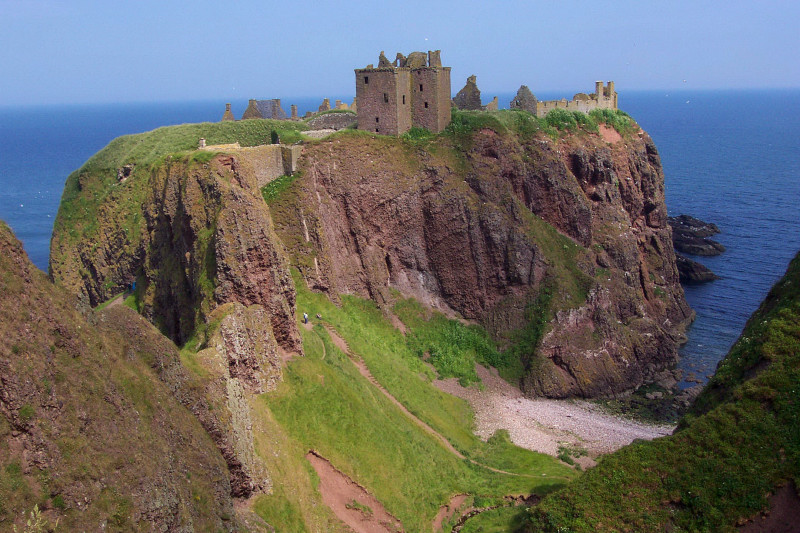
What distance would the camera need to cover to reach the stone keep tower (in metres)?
63.4

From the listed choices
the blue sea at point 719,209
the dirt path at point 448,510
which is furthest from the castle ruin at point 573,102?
the dirt path at point 448,510

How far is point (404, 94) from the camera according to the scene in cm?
6462

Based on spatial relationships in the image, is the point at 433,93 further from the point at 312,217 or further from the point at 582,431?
the point at 582,431

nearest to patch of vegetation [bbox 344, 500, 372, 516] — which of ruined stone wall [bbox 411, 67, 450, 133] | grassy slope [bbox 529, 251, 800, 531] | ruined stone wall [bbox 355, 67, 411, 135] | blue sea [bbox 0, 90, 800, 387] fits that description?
grassy slope [bbox 529, 251, 800, 531]

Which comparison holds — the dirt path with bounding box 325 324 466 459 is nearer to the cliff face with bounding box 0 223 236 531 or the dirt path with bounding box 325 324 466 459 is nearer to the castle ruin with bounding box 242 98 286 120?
the cliff face with bounding box 0 223 236 531

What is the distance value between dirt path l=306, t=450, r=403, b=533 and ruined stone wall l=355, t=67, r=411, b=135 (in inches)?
1396

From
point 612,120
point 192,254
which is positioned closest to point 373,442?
point 192,254

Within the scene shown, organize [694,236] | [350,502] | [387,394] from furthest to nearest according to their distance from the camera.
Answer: [694,236] < [387,394] < [350,502]

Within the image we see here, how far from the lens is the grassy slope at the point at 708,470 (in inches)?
1147

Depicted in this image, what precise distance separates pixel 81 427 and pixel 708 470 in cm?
2362

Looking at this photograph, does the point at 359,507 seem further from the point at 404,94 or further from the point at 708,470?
the point at 404,94

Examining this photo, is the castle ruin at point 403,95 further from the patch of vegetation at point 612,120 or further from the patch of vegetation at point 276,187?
the patch of vegetation at point 612,120

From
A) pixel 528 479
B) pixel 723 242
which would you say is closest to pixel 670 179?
pixel 723 242

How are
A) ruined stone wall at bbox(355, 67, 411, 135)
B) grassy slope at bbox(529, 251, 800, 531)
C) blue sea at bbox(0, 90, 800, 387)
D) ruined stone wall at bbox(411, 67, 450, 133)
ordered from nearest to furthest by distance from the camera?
grassy slope at bbox(529, 251, 800, 531) < ruined stone wall at bbox(355, 67, 411, 135) < ruined stone wall at bbox(411, 67, 450, 133) < blue sea at bbox(0, 90, 800, 387)
